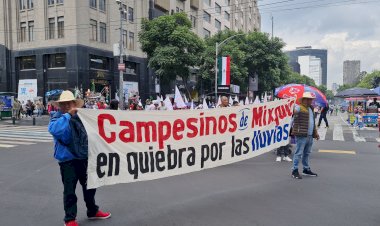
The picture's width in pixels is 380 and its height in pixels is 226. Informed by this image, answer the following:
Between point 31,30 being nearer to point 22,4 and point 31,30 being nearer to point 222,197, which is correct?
point 22,4

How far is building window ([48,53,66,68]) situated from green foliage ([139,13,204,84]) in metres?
7.61

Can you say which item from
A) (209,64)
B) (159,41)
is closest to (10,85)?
(159,41)

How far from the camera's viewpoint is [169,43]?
29.6m

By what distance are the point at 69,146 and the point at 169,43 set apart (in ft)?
85.7

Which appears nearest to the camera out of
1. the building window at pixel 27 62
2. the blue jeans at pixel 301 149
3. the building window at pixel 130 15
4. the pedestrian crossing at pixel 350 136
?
the blue jeans at pixel 301 149

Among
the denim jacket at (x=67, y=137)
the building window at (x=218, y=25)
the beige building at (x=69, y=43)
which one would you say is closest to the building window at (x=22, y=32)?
the beige building at (x=69, y=43)

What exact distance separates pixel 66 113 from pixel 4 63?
3519 cm

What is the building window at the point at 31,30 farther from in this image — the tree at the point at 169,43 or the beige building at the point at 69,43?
the tree at the point at 169,43

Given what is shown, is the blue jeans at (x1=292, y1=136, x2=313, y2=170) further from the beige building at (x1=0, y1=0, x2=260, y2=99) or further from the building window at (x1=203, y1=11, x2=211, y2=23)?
the building window at (x1=203, y1=11, x2=211, y2=23)

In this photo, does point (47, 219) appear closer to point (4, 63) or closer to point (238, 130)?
point (238, 130)

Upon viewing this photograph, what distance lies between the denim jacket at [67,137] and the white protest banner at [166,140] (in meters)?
0.15

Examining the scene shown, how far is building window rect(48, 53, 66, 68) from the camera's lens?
31625mm

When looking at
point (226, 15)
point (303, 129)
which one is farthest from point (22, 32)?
point (226, 15)

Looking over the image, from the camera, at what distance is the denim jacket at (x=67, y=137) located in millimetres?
4094
